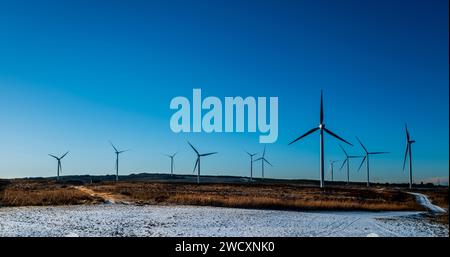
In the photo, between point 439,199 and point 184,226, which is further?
point 439,199

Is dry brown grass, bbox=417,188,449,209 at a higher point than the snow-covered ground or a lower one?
lower

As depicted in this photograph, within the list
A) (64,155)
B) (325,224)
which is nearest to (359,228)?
(325,224)

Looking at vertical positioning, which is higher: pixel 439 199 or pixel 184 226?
pixel 184 226

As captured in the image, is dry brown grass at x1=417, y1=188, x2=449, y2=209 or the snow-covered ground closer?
the snow-covered ground

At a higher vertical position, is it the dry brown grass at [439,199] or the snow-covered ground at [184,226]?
the snow-covered ground at [184,226]

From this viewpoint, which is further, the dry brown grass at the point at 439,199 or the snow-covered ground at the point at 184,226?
the dry brown grass at the point at 439,199
